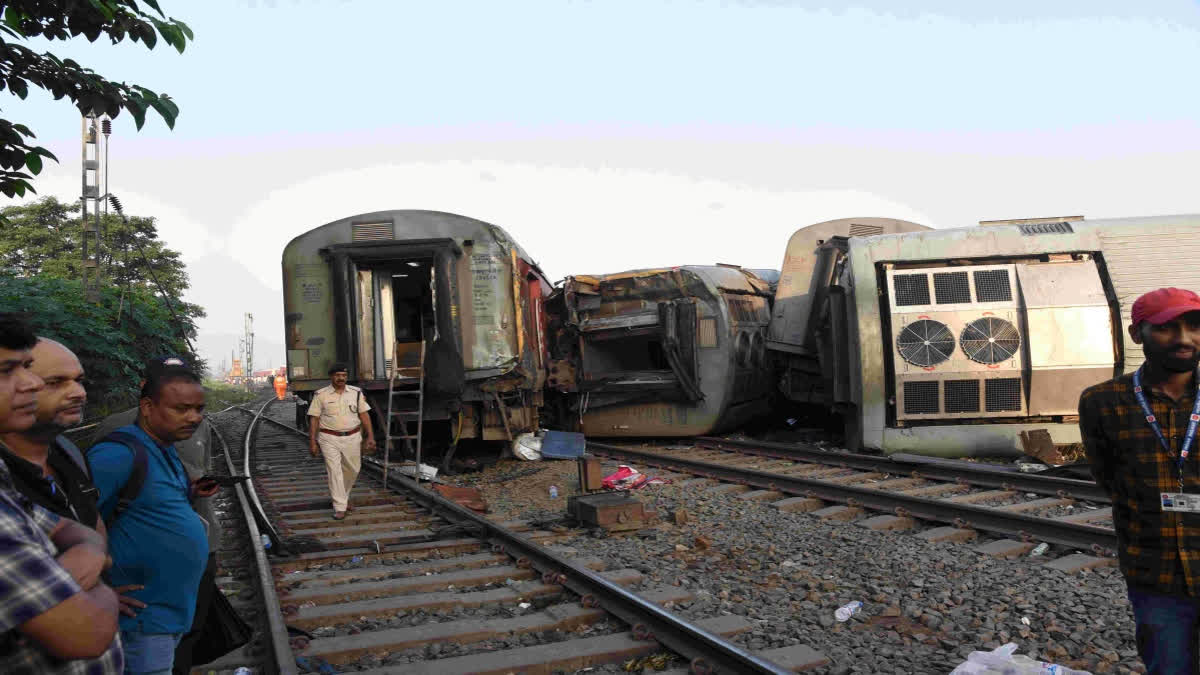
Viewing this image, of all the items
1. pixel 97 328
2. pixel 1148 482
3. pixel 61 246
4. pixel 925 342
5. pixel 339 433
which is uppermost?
pixel 61 246

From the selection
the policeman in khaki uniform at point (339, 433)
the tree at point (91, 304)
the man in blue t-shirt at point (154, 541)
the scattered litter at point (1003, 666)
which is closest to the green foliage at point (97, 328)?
the tree at point (91, 304)

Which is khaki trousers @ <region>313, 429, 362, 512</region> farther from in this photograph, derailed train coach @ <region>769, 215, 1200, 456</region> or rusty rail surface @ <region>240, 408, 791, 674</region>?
derailed train coach @ <region>769, 215, 1200, 456</region>

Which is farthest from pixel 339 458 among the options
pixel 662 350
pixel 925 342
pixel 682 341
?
pixel 662 350

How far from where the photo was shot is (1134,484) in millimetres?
2541

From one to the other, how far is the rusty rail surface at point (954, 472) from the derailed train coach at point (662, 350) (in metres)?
1.69

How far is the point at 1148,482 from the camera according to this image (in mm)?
2492

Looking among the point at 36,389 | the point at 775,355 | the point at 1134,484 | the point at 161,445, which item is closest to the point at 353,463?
the point at 161,445

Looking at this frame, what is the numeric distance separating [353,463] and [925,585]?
5.14 meters

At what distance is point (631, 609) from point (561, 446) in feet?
24.4

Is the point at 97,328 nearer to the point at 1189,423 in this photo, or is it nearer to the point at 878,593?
the point at 878,593

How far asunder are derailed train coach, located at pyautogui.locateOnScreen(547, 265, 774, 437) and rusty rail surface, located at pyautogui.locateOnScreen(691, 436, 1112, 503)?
1693 millimetres

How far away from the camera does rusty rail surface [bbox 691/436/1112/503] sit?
25.0 ft

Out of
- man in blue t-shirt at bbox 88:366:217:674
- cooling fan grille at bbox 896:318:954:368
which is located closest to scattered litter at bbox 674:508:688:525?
cooling fan grille at bbox 896:318:954:368

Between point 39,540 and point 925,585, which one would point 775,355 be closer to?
point 925,585
